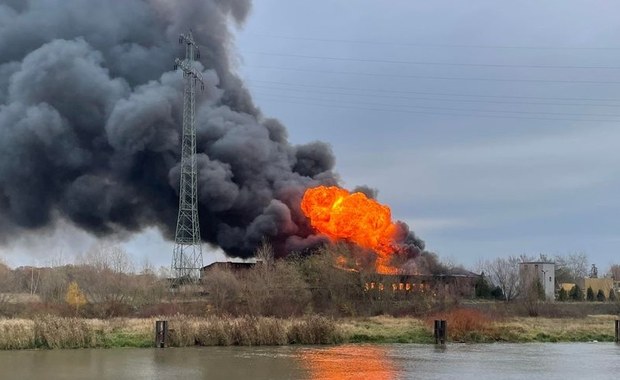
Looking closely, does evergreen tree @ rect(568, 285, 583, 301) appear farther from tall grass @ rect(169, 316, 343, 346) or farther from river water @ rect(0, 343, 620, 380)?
tall grass @ rect(169, 316, 343, 346)

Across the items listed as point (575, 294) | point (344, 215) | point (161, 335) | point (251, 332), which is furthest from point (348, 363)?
point (575, 294)

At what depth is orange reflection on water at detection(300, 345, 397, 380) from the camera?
28125 mm

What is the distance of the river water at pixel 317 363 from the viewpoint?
2855 centimetres

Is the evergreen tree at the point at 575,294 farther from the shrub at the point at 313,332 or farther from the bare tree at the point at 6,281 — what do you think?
the bare tree at the point at 6,281

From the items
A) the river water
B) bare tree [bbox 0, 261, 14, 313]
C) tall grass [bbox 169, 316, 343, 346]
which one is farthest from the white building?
bare tree [bbox 0, 261, 14, 313]

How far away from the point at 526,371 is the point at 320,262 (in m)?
30.1

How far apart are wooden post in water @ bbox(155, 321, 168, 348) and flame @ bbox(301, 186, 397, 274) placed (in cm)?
2927

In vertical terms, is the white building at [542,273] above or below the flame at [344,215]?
below

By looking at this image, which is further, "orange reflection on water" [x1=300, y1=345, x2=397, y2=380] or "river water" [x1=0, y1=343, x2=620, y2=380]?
"river water" [x1=0, y1=343, x2=620, y2=380]

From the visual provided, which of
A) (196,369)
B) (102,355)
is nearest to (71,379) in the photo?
(196,369)

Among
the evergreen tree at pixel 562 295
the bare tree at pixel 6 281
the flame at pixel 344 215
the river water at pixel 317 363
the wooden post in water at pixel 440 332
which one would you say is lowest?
the river water at pixel 317 363

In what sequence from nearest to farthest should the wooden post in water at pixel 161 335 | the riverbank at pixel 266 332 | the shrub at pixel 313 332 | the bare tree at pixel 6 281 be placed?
the riverbank at pixel 266 332
the wooden post in water at pixel 161 335
the shrub at pixel 313 332
the bare tree at pixel 6 281

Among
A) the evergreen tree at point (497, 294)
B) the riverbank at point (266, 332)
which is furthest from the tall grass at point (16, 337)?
the evergreen tree at point (497, 294)

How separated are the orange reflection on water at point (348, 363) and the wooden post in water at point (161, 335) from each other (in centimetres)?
765
